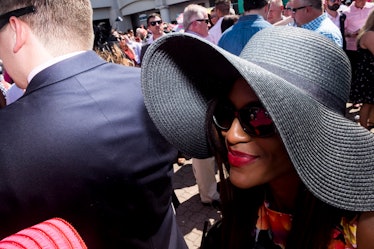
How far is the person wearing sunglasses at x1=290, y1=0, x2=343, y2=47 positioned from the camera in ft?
10.0

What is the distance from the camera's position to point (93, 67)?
1.18 m

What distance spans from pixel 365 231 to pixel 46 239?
0.79m

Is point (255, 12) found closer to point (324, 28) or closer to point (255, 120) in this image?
point (324, 28)

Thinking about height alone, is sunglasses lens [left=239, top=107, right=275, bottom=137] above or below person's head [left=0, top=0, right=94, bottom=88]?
below

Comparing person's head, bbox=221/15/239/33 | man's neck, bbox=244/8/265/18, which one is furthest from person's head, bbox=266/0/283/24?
man's neck, bbox=244/8/265/18

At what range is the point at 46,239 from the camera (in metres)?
0.67

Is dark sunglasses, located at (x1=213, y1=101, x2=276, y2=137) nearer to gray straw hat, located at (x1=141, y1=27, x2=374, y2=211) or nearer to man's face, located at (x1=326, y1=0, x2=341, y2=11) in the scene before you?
gray straw hat, located at (x1=141, y1=27, x2=374, y2=211)

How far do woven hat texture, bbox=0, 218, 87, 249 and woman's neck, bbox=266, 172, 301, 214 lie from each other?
2.16 ft

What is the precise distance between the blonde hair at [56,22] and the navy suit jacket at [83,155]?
74mm

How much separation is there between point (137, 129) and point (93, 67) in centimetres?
30

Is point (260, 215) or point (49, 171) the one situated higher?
point (49, 171)

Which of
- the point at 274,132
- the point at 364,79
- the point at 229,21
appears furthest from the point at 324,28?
the point at 274,132

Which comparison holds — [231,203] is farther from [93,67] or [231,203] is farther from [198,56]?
[93,67]

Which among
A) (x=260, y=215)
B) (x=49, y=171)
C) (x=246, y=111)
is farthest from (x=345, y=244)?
(x=49, y=171)
